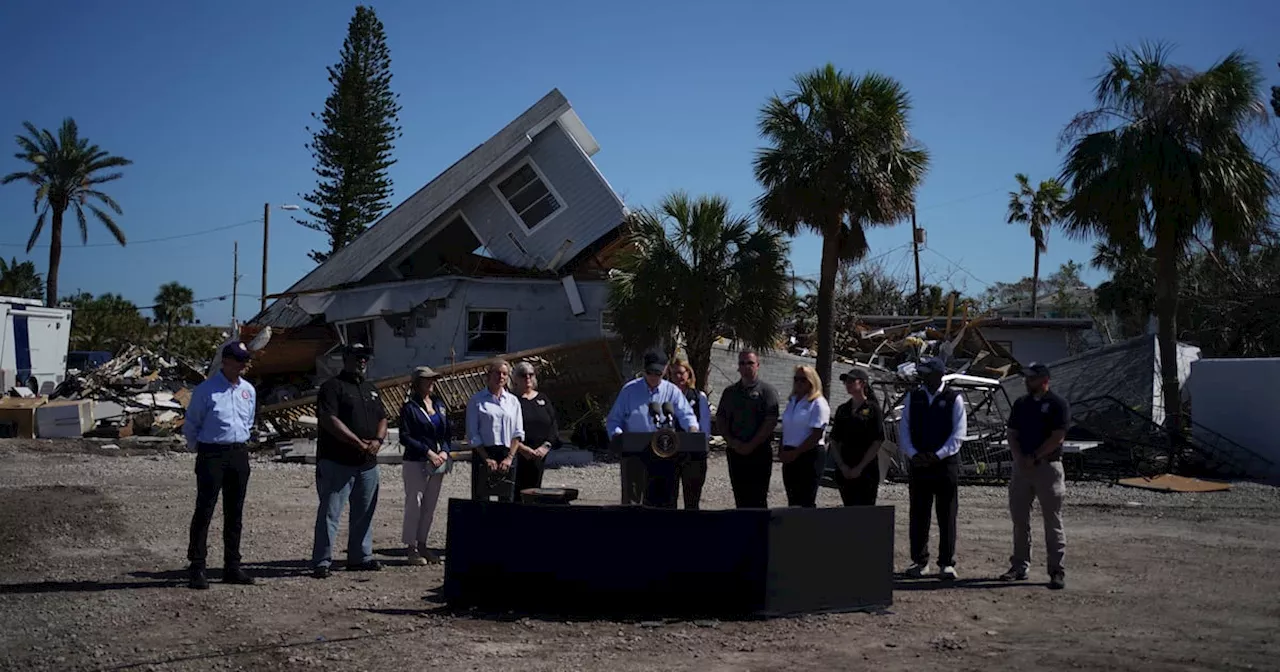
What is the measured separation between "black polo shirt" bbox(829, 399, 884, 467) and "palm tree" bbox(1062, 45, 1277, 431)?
11277 millimetres

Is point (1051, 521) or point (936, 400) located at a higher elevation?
point (936, 400)

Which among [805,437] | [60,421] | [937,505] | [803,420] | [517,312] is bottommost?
[937,505]

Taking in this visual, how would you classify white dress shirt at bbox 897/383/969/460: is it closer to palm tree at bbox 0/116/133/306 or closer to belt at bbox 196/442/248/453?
belt at bbox 196/442/248/453

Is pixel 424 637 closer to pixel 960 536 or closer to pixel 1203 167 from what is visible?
pixel 960 536

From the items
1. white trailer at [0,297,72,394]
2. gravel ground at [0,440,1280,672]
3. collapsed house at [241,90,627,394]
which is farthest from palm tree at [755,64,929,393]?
white trailer at [0,297,72,394]

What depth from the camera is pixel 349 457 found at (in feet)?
29.1

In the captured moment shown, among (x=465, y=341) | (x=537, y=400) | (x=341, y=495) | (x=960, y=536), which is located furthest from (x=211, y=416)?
(x=465, y=341)

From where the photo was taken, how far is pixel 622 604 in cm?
720

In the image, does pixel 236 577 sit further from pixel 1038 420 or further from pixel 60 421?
pixel 60 421

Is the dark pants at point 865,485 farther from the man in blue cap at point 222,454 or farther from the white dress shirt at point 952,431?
the man in blue cap at point 222,454

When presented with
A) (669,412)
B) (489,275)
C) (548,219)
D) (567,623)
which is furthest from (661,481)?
(548,219)

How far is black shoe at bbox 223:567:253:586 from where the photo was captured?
835 centimetres

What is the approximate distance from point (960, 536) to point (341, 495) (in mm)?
6135

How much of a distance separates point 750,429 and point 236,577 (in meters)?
4.06
